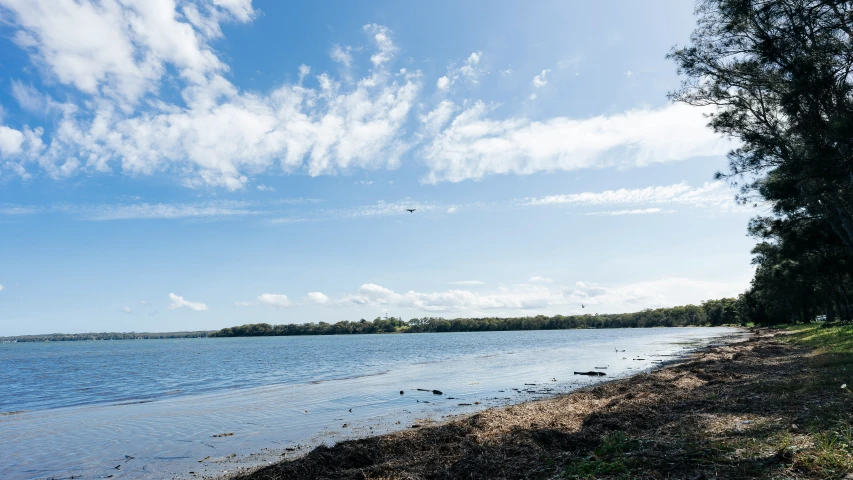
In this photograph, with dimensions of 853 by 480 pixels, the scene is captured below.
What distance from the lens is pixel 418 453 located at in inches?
450

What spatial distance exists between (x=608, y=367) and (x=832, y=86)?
3090 cm

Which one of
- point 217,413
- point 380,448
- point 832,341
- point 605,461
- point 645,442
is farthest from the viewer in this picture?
point 832,341

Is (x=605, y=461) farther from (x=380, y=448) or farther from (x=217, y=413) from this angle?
(x=217, y=413)

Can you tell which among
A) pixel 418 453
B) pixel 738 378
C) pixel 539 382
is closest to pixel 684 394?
pixel 738 378

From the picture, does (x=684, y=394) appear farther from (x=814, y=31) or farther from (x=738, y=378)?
(x=814, y=31)

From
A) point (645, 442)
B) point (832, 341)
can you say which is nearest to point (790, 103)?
point (645, 442)

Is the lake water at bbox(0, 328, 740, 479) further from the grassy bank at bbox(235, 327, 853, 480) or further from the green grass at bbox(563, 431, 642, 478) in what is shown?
the green grass at bbox(563, 431, 642, 478)

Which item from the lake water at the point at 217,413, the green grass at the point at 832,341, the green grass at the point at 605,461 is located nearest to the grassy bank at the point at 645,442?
the green grass at the point at 605,461

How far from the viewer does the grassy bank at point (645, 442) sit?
6992 millimetres

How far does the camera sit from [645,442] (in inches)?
344

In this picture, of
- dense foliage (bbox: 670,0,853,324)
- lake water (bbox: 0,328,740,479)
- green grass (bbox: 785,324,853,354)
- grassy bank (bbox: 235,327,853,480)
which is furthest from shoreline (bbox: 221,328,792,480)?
green grass (bbox: 785,324,853,354)

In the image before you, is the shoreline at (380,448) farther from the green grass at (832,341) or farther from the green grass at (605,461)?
the green grass at (832,341)

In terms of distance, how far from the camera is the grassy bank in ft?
22.9

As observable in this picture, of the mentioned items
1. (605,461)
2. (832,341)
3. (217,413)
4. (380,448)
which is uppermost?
(605,461)
